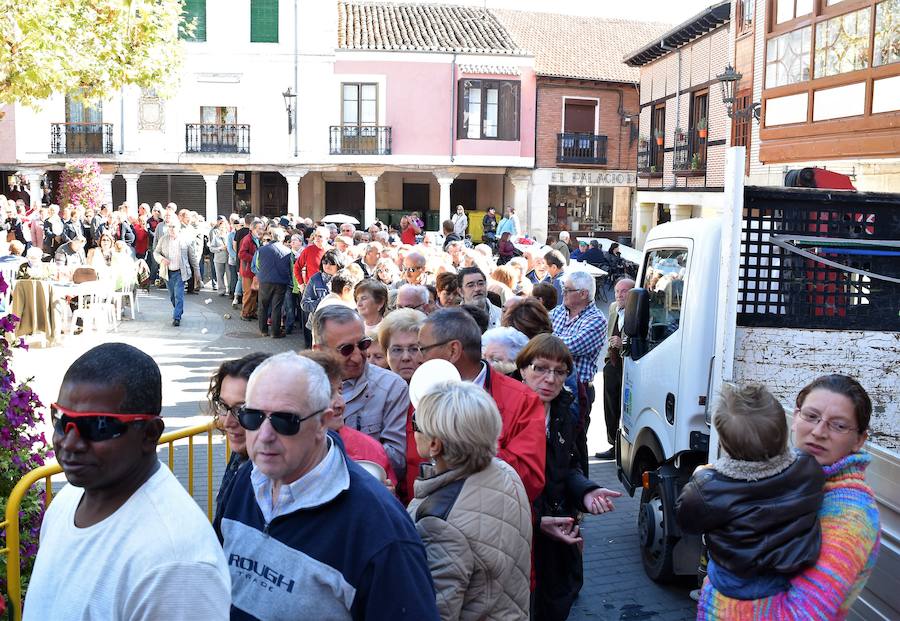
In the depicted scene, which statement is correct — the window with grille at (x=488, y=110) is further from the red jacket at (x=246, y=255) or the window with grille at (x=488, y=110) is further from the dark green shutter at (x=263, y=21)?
the red jacket at (x=246, y=255)

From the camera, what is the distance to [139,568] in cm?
201

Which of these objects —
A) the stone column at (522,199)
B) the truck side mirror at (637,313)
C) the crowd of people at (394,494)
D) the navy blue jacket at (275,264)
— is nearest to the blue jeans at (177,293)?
the navy blue jacket at (275,264)

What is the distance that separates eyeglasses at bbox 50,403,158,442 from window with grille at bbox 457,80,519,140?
33.1 meters

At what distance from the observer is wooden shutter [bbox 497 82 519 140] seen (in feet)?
114

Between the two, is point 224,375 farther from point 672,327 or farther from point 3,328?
point 672,327

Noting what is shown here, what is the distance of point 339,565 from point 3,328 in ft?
12.7

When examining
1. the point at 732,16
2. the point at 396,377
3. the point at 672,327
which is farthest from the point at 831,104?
the point at 732,16

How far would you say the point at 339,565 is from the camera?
242cm

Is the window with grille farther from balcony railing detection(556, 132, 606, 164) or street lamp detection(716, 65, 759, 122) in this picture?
street lamp detection(716, 65, 759, 122)

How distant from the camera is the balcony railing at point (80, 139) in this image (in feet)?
110

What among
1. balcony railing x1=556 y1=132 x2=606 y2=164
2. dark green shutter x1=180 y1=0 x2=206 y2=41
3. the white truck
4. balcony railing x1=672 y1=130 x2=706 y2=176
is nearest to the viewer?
the white truck

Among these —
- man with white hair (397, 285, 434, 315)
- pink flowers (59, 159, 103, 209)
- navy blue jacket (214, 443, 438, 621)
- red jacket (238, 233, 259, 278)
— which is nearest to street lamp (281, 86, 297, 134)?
pink flowers (59, 159, 103, 209)

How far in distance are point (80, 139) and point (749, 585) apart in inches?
1352

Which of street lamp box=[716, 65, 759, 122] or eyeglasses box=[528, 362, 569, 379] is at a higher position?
street lamp box=[716, 65, 759, 122]
